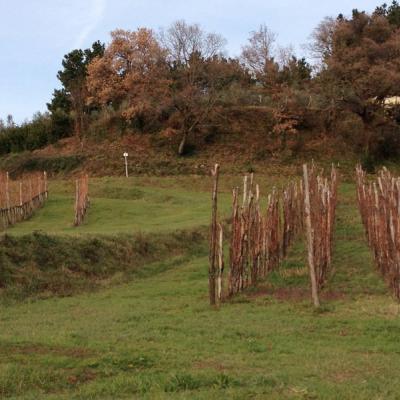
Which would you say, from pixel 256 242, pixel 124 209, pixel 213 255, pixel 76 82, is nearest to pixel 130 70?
pixel 76 82

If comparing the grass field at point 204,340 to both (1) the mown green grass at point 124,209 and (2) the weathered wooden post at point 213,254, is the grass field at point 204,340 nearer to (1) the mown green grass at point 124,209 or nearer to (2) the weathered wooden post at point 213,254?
(2) the weathered wooden post at point 213,254

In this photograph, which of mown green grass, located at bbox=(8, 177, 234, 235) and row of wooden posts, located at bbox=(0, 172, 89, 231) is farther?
row of wooden posts, located at bbox=(0, 172, 89, 231)

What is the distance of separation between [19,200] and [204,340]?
17975 mm

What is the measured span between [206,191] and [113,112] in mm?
17477

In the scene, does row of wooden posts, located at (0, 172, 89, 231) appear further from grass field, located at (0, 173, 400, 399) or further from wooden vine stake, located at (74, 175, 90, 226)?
grass field, located at (0, 173, 400, 399)

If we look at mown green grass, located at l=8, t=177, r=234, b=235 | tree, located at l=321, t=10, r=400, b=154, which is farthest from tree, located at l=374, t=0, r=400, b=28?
mown green grass, located at l=8, t=177, r=234, b=235

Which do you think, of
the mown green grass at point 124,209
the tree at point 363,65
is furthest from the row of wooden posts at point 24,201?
the tree at point 363,65

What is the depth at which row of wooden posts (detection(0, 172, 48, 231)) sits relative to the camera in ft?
72.8

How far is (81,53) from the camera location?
172 ft

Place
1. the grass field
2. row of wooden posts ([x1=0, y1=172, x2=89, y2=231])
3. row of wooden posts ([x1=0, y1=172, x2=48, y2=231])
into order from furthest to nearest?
row of wooden posts ([x1=0, y1=172, x2=89, y2=231]), row of wooden posts ([x1=0, y1=172, x2=48, y2=231]), the grass field

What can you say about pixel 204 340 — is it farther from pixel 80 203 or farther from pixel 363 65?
pixel 363 65

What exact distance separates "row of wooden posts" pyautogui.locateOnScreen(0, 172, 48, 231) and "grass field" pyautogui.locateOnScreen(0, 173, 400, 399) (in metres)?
8.00

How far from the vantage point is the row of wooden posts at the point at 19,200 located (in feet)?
72.8

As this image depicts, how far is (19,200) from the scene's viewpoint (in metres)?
24.4
